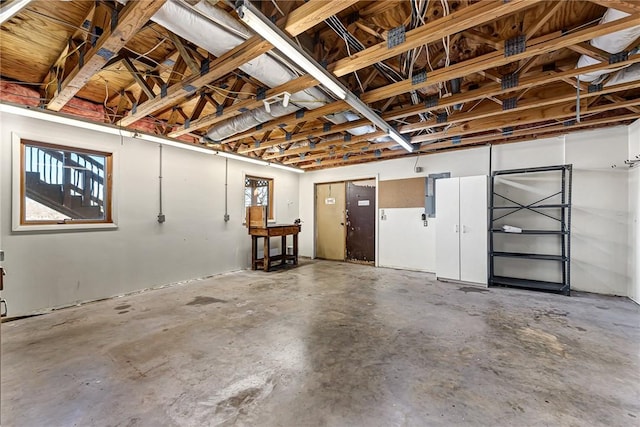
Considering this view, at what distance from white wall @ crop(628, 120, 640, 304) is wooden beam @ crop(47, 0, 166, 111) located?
574 cm

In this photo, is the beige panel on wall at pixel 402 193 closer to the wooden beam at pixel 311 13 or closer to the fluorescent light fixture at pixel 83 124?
the fluorescent light fixture at pixel 83 124

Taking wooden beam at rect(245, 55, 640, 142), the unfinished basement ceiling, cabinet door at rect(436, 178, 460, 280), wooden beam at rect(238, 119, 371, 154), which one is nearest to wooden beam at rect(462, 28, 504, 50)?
the unfinished basement ceiling

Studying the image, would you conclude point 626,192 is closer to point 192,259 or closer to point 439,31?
point 439,31

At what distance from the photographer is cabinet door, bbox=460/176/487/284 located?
172 inches

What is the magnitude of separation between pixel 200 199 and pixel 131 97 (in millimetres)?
1987

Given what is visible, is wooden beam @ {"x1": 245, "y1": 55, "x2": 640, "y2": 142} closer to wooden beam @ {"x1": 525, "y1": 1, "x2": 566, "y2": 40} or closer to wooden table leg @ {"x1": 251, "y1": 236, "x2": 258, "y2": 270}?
wooden beam @ {"x1": 525, "y1": 1, "x2": 566, "y2": 40}

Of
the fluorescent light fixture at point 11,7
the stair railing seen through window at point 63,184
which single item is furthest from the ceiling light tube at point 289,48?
the stair railing seen through window at point 63,184

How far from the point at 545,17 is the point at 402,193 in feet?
13.2

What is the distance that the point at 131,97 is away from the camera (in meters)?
3.47

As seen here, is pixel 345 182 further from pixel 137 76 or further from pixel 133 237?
pixel 137 76

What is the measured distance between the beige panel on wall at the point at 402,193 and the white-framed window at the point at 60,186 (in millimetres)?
4950

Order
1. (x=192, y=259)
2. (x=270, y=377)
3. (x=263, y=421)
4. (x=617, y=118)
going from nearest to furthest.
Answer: (x=263, y=421)
(x=270, y=377)
(x=617, y=118)
(x=192, y=259)

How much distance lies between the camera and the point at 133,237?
405 centimetres

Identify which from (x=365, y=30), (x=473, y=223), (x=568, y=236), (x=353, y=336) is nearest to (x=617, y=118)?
(x=568, y=236)
